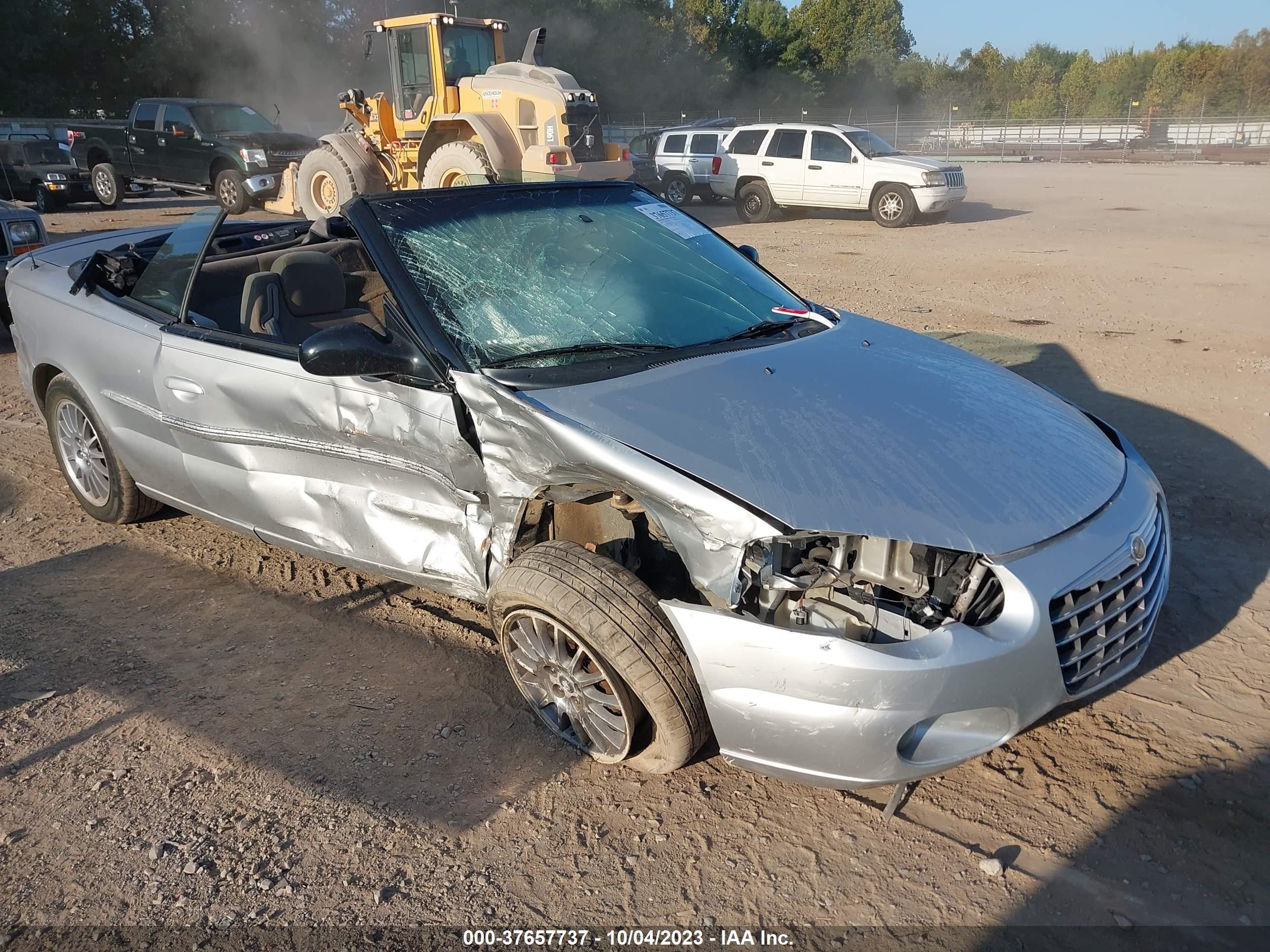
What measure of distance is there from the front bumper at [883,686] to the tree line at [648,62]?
13105 mm

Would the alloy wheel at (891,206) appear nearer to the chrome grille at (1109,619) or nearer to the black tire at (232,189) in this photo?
the black tire at (232,189)

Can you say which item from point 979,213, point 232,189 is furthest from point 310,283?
point 979,213

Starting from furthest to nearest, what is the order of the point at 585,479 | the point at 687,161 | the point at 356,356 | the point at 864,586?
1. the point at 687,161
2. the point at 356,356
3. the point at 585,479
4. the point at 864,586

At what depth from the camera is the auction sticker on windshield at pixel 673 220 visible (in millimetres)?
4035

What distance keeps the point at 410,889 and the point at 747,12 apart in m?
65.4

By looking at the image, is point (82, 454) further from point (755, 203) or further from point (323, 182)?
point (755, 203)

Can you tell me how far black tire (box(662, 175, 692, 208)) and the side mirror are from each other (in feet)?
59.0

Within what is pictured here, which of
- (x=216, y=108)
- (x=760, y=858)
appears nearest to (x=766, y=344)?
(x=760, y=858)

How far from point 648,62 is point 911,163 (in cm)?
3622

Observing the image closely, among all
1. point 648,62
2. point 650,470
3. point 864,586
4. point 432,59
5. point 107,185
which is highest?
point 648,62

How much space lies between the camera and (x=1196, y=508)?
14.7ft

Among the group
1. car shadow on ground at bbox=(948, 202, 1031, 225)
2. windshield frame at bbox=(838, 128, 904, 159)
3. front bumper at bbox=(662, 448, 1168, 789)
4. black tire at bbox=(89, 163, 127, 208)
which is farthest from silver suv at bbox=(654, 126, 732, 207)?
front bumper at bbox=(662, 448, 1168, 789)

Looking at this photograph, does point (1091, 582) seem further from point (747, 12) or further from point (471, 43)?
point (747, 12)

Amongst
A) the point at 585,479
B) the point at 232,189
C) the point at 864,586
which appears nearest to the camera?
the point at 864,586
